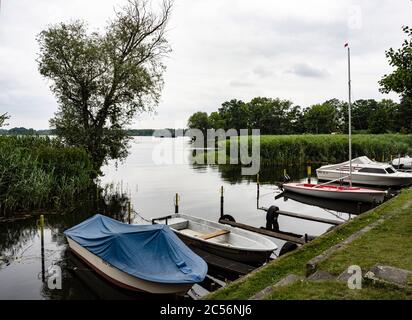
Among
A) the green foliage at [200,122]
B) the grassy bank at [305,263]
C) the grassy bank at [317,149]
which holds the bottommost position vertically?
the grassy bank at [305,263]

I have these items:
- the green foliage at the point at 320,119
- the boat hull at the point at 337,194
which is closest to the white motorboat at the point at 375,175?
the boat hull at the point at 337,194

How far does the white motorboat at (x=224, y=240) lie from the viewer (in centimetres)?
1201

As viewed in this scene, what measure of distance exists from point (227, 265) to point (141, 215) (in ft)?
32.1

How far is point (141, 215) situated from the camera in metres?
20.5

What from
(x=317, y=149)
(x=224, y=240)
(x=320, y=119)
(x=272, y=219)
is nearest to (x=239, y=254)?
(x=224, y=240)

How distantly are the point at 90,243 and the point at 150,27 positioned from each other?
24.8 metres

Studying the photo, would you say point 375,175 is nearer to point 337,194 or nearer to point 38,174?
point 337,194

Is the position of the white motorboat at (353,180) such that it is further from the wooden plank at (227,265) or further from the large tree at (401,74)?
the wooden plank at (227,265)

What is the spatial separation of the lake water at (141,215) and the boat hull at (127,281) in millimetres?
379

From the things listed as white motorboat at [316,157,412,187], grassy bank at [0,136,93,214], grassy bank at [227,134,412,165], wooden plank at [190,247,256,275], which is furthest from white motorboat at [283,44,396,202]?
grassy bank at [0,136,93,214]

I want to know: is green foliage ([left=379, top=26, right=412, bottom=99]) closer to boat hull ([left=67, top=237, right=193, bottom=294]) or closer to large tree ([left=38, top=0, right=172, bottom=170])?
boat hull ([left=67, top=237, right=193, bottom=294])

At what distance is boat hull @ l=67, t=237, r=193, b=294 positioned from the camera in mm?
9305
